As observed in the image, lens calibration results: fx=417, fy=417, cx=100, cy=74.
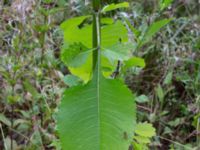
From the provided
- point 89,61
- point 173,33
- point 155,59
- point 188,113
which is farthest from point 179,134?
point 89,61

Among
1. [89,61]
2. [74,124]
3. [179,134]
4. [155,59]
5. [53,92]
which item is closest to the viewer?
[74,124]

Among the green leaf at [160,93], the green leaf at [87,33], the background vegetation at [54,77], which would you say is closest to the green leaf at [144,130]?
the green leaf at [87,33]

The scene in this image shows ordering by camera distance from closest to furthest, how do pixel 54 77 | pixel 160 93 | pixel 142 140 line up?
pixel 142 140 → pixel 54 77 → pixel 160 93

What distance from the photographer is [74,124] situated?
54cm

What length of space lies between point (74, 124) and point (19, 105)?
64.1 inches

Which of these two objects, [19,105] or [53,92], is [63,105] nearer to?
[53,92]

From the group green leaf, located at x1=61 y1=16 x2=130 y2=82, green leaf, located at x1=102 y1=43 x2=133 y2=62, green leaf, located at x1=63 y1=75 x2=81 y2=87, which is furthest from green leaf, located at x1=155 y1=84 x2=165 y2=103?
green leaf, located at x1=102 y1=43 x2=133 y2=62

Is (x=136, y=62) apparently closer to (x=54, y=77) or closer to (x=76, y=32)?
(x=76, y=32)

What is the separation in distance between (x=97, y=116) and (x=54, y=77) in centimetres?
149

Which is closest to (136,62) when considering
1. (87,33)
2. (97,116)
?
(87,33)

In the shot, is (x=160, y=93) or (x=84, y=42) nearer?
(x=84, y=42)

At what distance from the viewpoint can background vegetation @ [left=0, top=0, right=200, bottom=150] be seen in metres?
1.79

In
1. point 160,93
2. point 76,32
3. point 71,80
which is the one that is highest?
point 76,32

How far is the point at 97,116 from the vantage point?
0.53m
